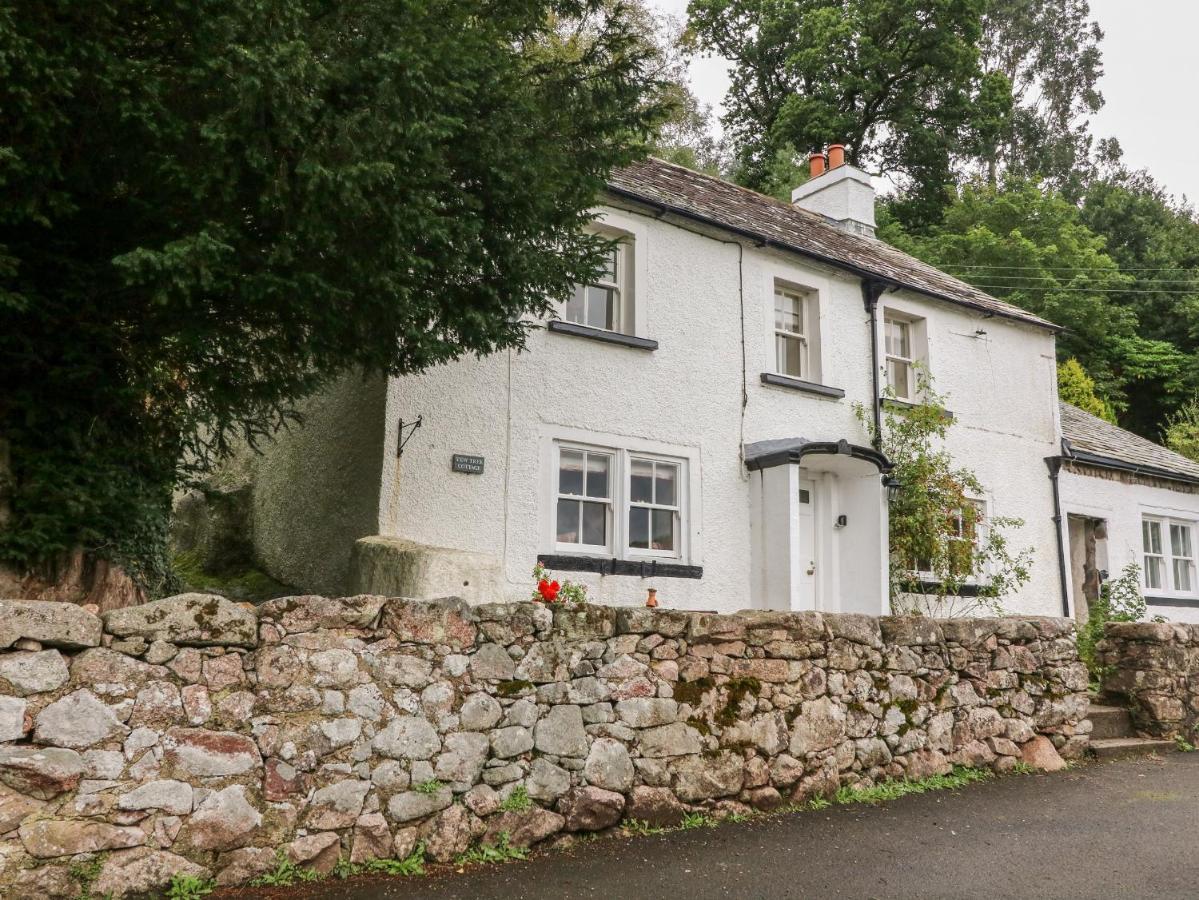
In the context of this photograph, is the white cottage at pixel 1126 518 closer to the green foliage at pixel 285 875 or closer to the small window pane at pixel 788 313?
the small window pane at pixel 788 313

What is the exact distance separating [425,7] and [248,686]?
12.2 feet

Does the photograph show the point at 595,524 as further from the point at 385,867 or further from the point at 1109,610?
the point at 1109,610

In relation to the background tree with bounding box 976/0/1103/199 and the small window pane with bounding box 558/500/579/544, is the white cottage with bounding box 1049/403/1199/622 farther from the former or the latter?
the background tree with bounding box 976/0/1103/199

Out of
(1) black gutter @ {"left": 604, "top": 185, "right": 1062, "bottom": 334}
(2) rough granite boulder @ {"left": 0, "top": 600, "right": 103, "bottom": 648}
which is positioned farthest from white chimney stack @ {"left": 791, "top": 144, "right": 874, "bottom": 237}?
(2) rough granite boulder @ {"left": 0, "top": 600, "right": 103, "bottom": 648}

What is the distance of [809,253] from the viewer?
40.6 feet

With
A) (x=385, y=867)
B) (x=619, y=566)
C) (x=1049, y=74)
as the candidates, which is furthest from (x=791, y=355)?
(x=1049, y=74)

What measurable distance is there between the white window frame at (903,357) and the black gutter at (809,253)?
457mm

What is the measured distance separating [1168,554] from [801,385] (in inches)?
344

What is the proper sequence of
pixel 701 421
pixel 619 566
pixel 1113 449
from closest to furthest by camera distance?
pixel 619 566, pixel 701 421, pixel 1113 449

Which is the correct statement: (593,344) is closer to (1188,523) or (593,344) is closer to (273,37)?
(273,37)

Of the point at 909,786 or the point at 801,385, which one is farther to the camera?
the point at 801,385

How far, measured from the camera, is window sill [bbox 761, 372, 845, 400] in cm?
1180

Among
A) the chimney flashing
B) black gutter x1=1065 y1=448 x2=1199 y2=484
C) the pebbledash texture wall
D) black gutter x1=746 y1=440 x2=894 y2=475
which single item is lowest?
the pebbledash texture wall

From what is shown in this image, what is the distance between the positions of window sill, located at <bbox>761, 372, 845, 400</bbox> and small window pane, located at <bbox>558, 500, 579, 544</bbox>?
320 centimetres
